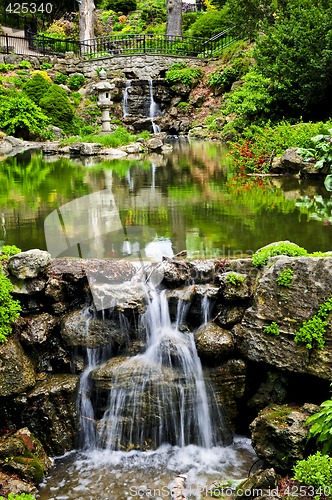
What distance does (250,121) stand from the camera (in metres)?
19.3

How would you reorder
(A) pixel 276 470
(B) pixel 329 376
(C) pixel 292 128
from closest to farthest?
(A) pixel 276 470 < (B) pixel 329 376 < (C) pixel 292 128

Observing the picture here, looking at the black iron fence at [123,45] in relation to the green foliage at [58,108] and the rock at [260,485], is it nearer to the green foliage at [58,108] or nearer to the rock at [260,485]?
the green foliage at [58,108]

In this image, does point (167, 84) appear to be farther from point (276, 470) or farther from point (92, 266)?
point (276, 470)

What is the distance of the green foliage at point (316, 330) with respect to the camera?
5008 mm

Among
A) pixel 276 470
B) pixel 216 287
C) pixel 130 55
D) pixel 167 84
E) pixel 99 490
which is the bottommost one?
pixel 99 490

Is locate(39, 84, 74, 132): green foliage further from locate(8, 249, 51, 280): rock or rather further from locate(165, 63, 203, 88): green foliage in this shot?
locate(8, 249, 51, 280): rock

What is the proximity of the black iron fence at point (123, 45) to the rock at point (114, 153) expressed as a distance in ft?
54.8

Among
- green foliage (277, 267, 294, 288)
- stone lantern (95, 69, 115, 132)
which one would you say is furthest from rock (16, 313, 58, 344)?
stone lantern (95, 69, 115, 132)

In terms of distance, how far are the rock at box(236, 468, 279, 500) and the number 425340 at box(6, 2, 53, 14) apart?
4330 cm

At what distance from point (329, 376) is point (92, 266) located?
2981 mm

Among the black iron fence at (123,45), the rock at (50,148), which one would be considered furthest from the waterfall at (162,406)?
the black iron fence at (123,45)

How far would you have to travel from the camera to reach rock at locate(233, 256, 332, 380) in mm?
5051

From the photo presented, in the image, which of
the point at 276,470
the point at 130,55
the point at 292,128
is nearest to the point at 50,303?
the point at 276,470

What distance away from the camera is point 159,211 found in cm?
915
